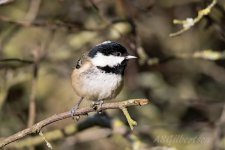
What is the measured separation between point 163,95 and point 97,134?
104 cm

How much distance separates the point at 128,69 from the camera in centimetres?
512

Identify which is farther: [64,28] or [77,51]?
[77,51]

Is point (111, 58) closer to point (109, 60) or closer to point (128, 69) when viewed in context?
point (109, 60)

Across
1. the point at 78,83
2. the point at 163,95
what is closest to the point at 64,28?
the point at 78,83

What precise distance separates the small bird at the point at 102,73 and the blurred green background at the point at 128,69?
474 mm

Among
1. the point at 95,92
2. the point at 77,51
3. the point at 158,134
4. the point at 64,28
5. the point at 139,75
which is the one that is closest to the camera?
the point at 95,92

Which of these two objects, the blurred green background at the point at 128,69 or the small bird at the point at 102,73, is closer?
the small bird at the point at 102,73

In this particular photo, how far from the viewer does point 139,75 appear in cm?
511

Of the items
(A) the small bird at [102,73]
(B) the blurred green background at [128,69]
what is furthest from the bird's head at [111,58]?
(B) the blurred green background at [128,69]

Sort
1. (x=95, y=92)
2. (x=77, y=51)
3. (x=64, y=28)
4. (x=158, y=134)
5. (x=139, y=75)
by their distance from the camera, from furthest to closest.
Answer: (x=139, y=75) → (x=77, y=51) → (x=158, y=134) → (x=64, y=28) → (x=95, y=92)

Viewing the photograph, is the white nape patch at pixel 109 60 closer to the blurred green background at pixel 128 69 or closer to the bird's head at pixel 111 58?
the bird's head at pixel 111 58

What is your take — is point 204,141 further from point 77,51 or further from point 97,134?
point 77,51

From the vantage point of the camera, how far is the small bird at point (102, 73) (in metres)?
3.42

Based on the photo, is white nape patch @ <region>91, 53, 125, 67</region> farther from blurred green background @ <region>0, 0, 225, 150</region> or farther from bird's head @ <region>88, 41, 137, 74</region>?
blurred green background @ <region>0, 0, 225, 150</region>
